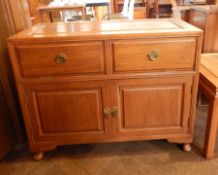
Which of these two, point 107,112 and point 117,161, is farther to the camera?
point 117,161

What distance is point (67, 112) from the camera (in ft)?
4.14

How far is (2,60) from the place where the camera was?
131 cm

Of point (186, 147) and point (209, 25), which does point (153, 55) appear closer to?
point (186, 147)

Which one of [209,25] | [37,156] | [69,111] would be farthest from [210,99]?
[37,156]

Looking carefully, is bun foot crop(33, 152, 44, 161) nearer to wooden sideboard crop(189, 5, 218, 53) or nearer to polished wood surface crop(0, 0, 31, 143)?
polished wood surface crop(0, 0, 31, 143)

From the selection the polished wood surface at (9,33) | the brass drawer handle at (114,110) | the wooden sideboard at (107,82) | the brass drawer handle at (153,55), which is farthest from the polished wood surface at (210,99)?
the polished wood surface at (9,33)

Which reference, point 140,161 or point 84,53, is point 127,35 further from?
point 140,161

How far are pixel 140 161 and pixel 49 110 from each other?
0.63 metres

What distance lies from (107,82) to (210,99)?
0.57 meters

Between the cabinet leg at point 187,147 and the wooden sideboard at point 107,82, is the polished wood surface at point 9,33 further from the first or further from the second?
the cabinet leg at point 187,147

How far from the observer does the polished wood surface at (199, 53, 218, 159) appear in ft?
3.88

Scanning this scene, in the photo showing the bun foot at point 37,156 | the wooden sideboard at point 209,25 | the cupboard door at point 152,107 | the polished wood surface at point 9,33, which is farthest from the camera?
the wooden sideboard at point 209,25

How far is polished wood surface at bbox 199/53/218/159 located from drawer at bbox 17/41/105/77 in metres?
0.60

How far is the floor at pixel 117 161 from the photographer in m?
1.28
